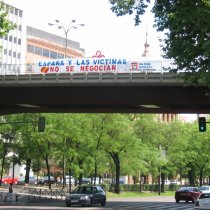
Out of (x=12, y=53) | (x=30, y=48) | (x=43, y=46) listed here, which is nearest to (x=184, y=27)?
(x=12, y=53)

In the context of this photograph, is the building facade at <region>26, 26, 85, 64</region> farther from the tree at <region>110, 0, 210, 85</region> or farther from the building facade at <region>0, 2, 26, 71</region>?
the tree at <region>110, 0, 210, 85</region>

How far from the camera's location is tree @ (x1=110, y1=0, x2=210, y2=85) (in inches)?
631

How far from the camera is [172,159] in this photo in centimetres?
7775

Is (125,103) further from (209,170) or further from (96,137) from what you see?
(209,170)

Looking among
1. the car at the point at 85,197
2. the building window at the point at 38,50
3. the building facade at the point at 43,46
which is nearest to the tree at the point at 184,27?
the car at the point at 85,197

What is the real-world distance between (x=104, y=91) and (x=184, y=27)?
22.8 meters

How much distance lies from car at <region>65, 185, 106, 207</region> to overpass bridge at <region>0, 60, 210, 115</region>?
23.0ft

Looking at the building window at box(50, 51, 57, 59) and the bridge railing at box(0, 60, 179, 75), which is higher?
the building window at box(50, 51, 57, 59)

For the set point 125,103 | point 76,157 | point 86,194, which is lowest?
point 86,194

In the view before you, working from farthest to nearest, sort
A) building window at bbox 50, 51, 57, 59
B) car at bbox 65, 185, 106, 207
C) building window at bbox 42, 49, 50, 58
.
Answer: building window at bbox 50, 51, 57, 59, building window at bbox 42, 49, 50, 58, car at bbox 65, 185, 106, 207

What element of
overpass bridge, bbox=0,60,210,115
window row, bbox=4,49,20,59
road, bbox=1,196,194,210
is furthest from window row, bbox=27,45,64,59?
road, bbox=1,196,194,210

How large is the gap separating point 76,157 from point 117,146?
5.39 meters

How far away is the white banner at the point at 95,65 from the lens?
128ft

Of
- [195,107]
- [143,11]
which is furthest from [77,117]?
[143,11]
